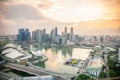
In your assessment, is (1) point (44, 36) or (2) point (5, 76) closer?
(2) point (5, 76)

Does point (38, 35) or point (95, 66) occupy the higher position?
point (38, 35)

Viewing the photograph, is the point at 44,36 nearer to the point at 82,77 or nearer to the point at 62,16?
the point at 62,16

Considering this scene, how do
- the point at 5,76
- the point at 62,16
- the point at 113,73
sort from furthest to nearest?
the point at 113,73 → the point at 62,16 → the point at 5,76

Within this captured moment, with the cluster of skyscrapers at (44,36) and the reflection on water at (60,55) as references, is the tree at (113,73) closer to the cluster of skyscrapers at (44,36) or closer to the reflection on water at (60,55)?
the reflection on water at (60,55)

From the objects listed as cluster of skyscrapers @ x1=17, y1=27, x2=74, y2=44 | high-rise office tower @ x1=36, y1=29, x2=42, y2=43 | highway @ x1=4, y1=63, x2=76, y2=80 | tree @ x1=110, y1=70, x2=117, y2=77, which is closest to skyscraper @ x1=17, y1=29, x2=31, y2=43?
cluster of skyscrapers @ x1=17, y1=27, x2=74, y2=44

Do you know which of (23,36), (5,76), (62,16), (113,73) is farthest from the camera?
(113,73)

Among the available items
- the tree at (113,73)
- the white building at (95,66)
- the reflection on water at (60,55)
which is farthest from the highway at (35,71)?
the tree at (113,73)

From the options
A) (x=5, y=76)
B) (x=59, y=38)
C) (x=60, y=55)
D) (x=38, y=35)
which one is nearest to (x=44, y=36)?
(x=38, y=35)
